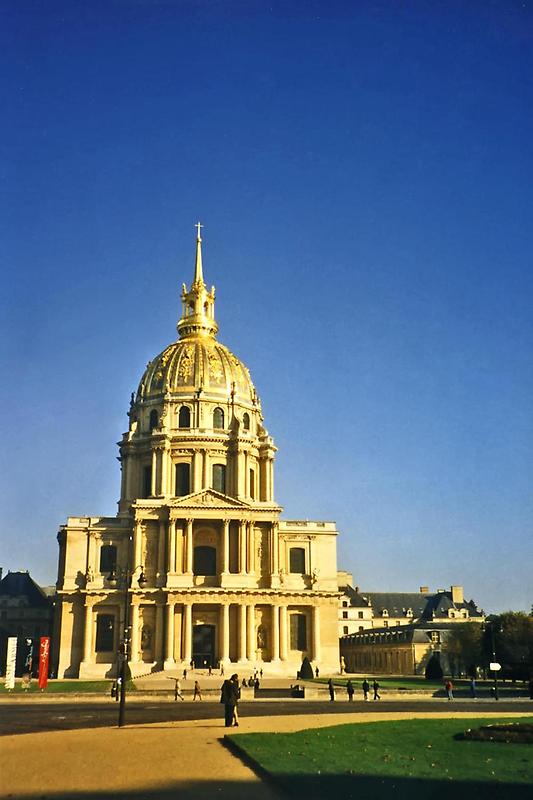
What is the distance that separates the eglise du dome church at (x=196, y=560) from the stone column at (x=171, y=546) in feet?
0.35

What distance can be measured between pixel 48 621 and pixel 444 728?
8925cm

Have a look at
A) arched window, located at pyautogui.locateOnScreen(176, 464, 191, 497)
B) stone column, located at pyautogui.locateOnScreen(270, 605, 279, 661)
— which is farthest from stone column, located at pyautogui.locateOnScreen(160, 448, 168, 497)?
stone column, located at pyautogui.locateOnScreen(270, 605, 279, 661)

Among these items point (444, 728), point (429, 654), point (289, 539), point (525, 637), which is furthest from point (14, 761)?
point (429, 654)

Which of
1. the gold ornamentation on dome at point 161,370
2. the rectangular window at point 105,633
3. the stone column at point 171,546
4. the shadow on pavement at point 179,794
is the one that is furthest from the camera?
the gold ornamentation on dome at point 161,370

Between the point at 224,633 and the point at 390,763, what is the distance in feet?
209

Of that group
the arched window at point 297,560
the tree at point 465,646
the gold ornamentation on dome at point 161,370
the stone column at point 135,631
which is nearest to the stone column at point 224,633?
the stone column at point 135,631

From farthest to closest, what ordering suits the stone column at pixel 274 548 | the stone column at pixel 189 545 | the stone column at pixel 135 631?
the stone column at pixel 274 548
the stone column at pixel 189 545
the stone column at pixel 135 631

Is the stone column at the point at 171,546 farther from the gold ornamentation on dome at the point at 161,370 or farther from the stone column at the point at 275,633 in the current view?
the gold ornamentation on dome at the point at 161,370

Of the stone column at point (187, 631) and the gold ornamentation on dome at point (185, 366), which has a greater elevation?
the gold ornamentation on dome at point (185, 366)

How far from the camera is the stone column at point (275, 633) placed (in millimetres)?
82856

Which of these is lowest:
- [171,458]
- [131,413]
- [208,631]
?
[208,631]

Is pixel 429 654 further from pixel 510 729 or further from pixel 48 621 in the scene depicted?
pixel 510 729

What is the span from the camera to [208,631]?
3292 inches

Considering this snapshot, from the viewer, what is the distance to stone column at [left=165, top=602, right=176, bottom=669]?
79625 mm
